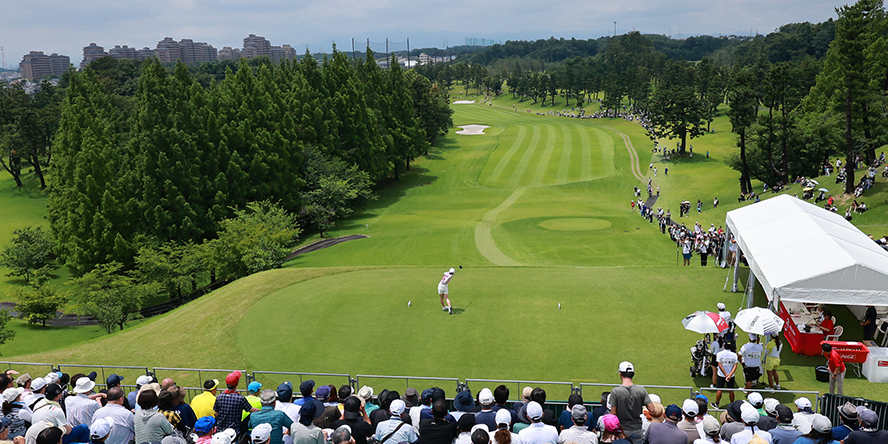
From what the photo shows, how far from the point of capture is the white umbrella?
14.4 m

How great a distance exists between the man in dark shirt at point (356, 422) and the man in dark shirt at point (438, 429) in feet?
3.20

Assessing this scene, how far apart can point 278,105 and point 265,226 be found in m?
19.5

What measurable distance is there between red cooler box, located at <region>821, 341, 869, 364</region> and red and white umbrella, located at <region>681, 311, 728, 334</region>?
2.61 meters

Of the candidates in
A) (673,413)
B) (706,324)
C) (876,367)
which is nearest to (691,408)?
(673,413)

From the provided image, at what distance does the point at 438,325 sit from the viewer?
790 inches

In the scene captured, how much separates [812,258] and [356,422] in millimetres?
14912

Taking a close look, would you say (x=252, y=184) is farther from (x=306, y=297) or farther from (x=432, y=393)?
(x=432, y=393)

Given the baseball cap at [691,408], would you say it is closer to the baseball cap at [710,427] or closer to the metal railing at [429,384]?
the baseball cap at [710,427]

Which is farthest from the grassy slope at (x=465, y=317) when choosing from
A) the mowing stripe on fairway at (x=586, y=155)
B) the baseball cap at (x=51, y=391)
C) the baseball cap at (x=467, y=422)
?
the mowing stripe on fairway at (x=586, y=155)

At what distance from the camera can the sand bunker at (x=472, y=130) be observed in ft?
339

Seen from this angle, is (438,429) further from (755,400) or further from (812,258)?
(812,258)

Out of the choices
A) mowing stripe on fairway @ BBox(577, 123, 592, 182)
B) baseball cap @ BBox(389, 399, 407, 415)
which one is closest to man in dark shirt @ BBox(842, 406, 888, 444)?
baseball cap @ BBox(389, 399, 407, 415)

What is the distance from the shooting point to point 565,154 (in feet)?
265

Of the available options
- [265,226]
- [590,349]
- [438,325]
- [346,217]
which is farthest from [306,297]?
[346,217]
